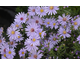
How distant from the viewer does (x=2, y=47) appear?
3.15 feet

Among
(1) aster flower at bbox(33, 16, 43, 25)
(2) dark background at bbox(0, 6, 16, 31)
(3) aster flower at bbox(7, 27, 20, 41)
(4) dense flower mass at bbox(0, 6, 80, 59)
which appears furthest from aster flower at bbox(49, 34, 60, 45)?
(2) dark background at bbox(0, 6, 16, 31)

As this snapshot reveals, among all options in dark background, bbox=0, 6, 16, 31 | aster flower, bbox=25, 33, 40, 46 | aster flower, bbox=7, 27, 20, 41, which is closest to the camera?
aster flower, bbox=25, 33, 40, 46

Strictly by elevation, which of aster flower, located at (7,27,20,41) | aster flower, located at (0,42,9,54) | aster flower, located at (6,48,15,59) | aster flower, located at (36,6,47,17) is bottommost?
aster flower, located at (6,48,15,59)

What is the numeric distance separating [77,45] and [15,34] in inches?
21.6

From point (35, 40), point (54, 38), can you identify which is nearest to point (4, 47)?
point (35, 40)

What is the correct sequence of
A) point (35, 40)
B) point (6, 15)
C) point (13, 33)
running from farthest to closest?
point (6, 15)
point (13, 33)
point (35, 40)

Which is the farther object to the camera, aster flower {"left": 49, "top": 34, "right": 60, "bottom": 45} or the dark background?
the dark background

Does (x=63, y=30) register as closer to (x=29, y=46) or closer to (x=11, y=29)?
(x=29, y=46)

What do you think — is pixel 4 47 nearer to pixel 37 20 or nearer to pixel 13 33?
pixel 13 33

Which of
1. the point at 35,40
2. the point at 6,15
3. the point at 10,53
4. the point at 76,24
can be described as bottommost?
the point at 10,53

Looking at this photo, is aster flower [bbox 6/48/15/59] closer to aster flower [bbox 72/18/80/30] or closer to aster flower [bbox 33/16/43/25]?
aster flower [bbox 33/16/43/25]

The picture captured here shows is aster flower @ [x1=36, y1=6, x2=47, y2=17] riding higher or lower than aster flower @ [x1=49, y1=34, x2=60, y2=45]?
higher

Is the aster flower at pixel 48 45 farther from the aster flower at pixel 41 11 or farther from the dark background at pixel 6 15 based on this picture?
the dark background at pixel 6 15

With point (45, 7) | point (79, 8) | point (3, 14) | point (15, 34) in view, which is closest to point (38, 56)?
point (15, 34)
